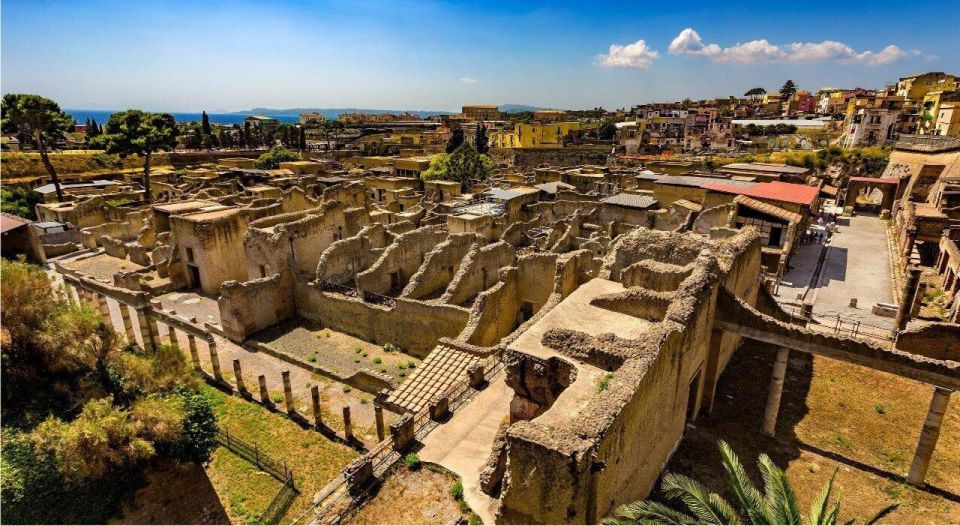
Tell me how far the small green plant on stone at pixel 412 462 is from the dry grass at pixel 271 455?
3.92m

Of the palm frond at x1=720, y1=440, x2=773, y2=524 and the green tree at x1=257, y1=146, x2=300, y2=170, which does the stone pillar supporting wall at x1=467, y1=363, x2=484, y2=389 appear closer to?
the palm frond at x1=720, y1=440, x2=773, y2=524

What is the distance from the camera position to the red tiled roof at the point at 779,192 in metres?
30.7

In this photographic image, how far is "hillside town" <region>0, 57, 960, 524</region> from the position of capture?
11211 mm

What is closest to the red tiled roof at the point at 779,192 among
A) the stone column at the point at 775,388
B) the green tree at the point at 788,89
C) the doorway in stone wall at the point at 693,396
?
the stone column at the point at 775,388

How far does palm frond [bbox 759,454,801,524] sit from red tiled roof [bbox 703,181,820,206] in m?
26.6

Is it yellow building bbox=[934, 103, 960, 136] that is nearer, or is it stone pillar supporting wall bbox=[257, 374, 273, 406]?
stone pillar supporting wall bbox=[257, 374, 273, 406]

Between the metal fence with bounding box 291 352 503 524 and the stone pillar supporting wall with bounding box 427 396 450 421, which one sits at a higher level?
the stone pillar supporting wall with bounding box 427 396 450 421

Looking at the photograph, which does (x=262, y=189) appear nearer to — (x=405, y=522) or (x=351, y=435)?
(x=351, y=435)

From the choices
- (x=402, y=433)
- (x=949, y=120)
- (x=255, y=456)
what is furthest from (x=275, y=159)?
(x=949, y=120)

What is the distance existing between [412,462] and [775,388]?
10.7m

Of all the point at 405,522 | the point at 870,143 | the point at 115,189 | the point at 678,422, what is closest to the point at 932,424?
the point at 678,422

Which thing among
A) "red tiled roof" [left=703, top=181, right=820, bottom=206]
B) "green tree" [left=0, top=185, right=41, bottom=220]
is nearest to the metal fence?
"red tiled roof" [left=703, top=181, right=820, bottom=206]

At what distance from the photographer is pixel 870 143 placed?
65.9m

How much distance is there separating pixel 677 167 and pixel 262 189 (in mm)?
44790
